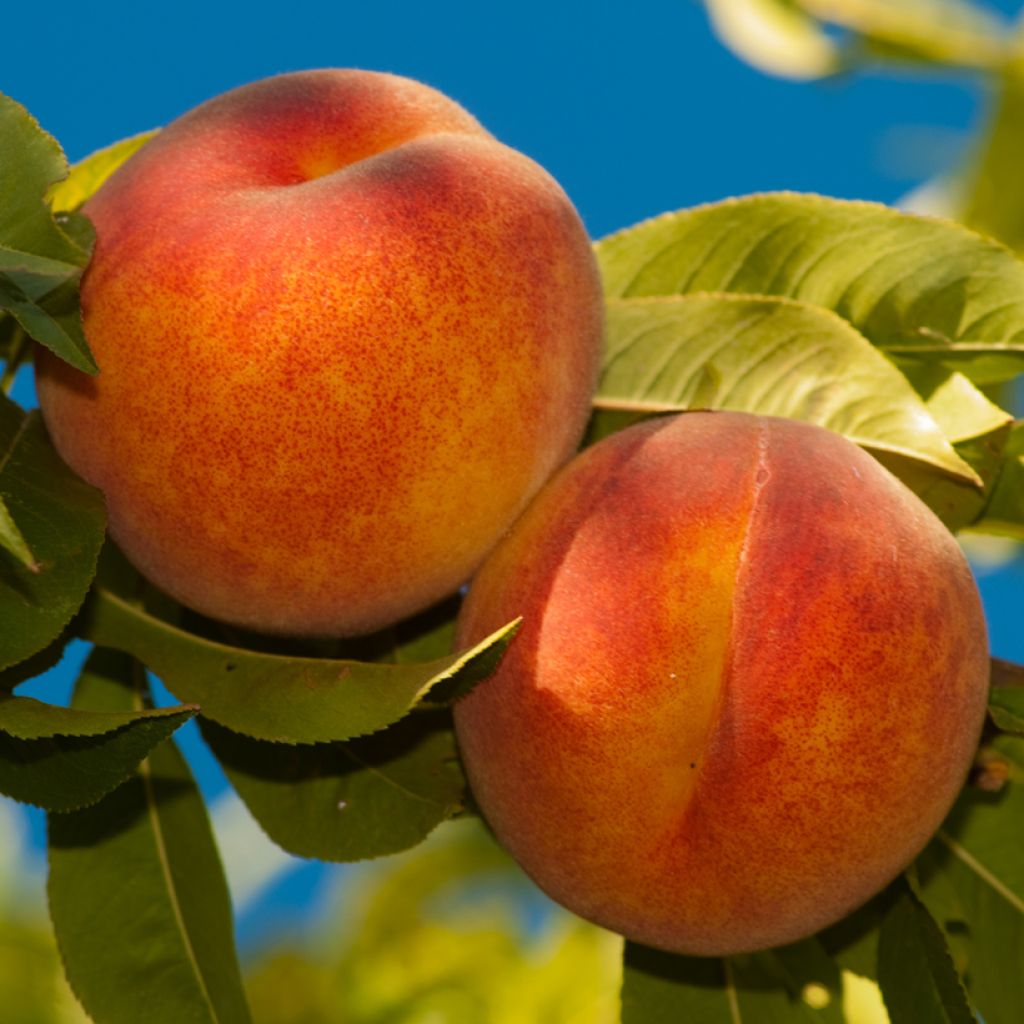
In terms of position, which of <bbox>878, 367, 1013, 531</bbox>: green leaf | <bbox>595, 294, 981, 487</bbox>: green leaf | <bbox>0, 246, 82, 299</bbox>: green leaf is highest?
<bbox>0, 246, 82, 299</bbox>: green leaf

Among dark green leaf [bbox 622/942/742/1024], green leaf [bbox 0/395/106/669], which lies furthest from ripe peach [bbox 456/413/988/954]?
green leaf [bbox 0/395/106/669]

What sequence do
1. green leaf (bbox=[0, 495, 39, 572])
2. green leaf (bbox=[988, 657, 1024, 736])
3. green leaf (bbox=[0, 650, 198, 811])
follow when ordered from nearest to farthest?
1. green leaf (bbox=[0, 495, 39, 572])
2. green leaf (bbox=[0, 650, 198, 811])
3. green leaf (bbox=[988, 657, 1024, 736])

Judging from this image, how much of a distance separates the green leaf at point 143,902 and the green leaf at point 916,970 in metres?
0.74

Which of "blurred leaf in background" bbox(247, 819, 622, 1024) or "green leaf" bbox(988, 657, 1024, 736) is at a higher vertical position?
"green leaf" bbox(988, 657, 1024, 736)

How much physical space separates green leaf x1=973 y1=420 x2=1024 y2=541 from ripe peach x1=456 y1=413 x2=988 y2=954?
0.31m

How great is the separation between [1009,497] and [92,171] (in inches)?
47.6

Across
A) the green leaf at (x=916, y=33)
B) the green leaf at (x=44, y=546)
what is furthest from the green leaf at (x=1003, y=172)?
the green leaf at (x=44, y=546)

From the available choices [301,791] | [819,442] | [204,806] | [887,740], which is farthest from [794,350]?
[204,806]

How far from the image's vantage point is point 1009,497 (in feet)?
6.36

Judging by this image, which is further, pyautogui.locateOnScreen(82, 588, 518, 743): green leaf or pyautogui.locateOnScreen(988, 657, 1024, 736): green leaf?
pyautogui.locateOnScreen(988, 657, 1024, 736): green leaf

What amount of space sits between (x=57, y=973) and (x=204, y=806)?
30.8 inches

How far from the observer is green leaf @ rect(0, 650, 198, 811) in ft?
4.76

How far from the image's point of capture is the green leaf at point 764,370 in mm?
1802

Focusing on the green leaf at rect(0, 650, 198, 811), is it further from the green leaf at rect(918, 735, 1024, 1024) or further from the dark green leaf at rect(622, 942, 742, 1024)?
the green leaf at rect(918, 735, 1024, 1024)
